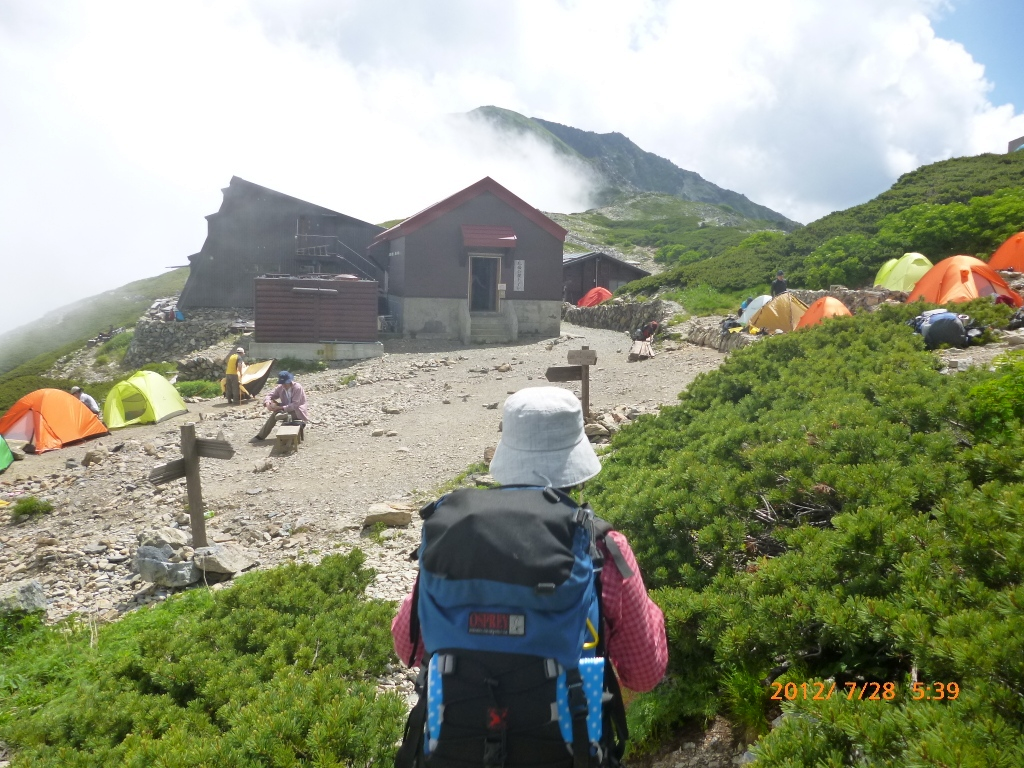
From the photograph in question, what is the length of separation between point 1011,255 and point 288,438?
18077mm

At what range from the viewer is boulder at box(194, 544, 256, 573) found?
673cm

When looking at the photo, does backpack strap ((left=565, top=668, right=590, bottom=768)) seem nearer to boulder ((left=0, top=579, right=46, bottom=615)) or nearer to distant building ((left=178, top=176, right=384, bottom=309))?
boulder ((left=0, top=579, right=46, bottom=615))

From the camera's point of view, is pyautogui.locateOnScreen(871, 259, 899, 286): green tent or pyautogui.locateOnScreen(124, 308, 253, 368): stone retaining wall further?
pyautogui.locateOnScreen(124, 308, 253, 368): stone retaining wall

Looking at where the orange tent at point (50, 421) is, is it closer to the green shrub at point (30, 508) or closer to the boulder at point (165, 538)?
the green shrub at point (30, 508)

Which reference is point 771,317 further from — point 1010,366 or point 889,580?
point 889,580

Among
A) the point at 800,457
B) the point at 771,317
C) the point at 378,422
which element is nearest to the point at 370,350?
the point at 378,422

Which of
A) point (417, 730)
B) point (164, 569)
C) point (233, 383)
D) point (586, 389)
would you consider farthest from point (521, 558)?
point (233, 383)

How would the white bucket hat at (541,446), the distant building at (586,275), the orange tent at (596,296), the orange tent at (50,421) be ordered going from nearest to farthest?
the white bucket hat at (541,446), the orange tent at (50,421), the orange tent at (596,296), the distant building at (586,275)

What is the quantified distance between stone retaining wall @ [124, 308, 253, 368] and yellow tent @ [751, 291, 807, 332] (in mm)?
24105

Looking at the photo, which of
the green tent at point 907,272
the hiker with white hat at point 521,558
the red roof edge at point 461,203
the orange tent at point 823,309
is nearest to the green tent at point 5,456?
the red roof edge at point 461,203

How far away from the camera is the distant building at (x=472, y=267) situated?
79.7 feet

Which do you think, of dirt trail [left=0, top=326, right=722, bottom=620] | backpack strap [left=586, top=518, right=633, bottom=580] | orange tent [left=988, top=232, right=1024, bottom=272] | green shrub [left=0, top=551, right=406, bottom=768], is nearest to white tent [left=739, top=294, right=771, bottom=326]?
dirt trail [left=0, top=326, right=722, bottom=620]

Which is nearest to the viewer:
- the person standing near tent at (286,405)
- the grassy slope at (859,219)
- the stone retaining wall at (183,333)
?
the person standing near tent at (286,405)

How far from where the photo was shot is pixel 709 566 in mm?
3816
